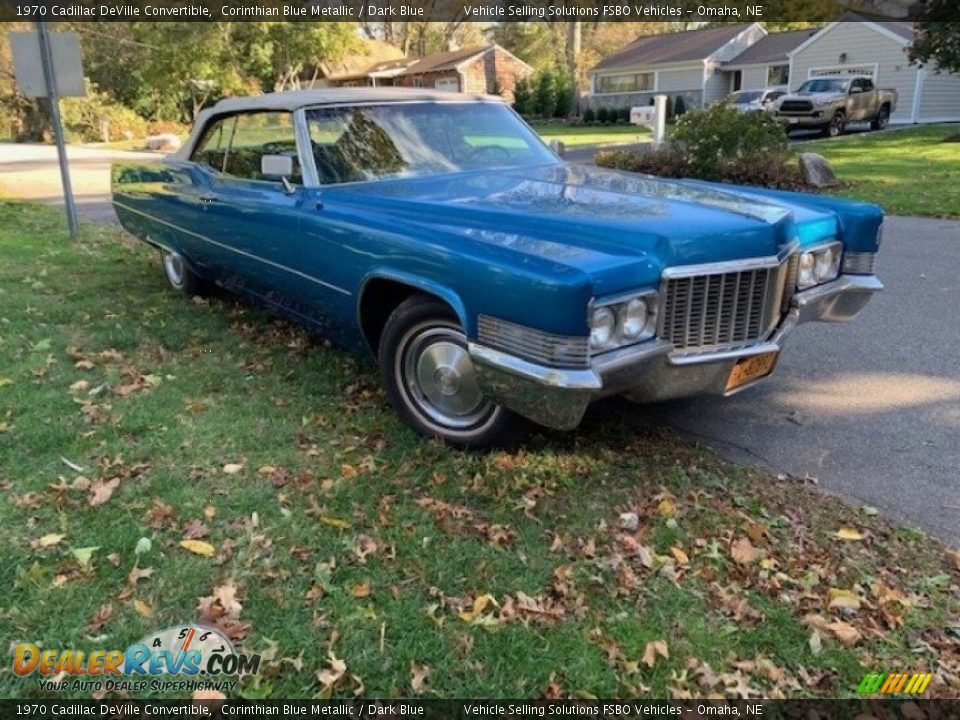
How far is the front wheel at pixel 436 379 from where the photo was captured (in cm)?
358

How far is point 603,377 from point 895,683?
1374mm

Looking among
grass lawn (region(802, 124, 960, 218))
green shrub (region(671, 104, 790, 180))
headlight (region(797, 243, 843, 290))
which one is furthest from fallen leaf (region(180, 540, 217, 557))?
green shrub (region(671, 104, 790, 180))

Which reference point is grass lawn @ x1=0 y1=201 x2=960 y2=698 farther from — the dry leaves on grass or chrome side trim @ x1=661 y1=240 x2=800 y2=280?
chrome side trim @ x1=661 y1=240 x2=800 y2=280

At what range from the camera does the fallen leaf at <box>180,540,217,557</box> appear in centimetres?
300

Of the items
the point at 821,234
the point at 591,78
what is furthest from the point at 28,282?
the point at 591,78

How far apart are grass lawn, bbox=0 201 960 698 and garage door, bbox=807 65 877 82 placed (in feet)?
101

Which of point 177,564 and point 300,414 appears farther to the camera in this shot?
point 300,414

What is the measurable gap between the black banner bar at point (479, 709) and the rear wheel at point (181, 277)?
4391mm

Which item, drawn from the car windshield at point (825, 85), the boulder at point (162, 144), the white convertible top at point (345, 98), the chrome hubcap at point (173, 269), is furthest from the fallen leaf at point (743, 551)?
the boulder at point (162, 144)

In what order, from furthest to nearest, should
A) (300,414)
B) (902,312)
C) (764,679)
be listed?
(902,312) → (300,414) → (764,679)

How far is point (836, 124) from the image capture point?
77.4 ft

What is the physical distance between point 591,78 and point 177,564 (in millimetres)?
46111

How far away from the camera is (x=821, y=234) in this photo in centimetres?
390

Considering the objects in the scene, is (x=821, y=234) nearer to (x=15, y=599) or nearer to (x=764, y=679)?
(x=764, y=679)
